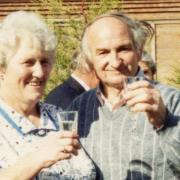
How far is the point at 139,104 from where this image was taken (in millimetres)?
2746

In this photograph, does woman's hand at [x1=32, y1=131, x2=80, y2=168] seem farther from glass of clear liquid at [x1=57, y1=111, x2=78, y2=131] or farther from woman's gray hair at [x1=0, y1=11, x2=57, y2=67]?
woman's gray hair at [x1=0, y1=11, x2=57, y2=67]

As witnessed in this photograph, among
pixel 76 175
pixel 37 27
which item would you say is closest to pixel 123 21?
pixel 37 27

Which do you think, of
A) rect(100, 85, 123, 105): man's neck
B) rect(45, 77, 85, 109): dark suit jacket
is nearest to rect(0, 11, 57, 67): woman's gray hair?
rect(100, 85, 123, 105): man's neck

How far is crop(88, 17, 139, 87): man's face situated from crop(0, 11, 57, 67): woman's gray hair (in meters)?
0.26

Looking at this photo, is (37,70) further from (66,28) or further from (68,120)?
(66,28)

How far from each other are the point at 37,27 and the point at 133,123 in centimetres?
77

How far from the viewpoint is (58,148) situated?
2.79 m

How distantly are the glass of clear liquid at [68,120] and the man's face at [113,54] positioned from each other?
57cm

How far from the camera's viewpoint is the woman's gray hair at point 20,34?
10.9ft

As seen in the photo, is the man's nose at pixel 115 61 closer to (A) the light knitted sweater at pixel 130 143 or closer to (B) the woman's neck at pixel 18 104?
(A) the light knitted sweater at pixel 130 143

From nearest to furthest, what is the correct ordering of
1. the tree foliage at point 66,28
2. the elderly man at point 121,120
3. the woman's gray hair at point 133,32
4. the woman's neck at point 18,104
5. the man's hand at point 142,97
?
1. the man's hand at point 142,97
2. the elderly man at point 121,120
3. the woman's neck at point 18,104
4. the woman's gray hair at point 133,32
5. the tree foliage at point 66,28

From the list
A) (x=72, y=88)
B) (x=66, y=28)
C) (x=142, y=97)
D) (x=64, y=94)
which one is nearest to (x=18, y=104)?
(x=142, y=97)

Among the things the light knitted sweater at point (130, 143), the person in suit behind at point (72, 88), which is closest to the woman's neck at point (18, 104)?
the light knitted sweater at point (130, 143)

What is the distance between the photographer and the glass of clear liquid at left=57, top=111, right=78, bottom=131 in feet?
9.22
